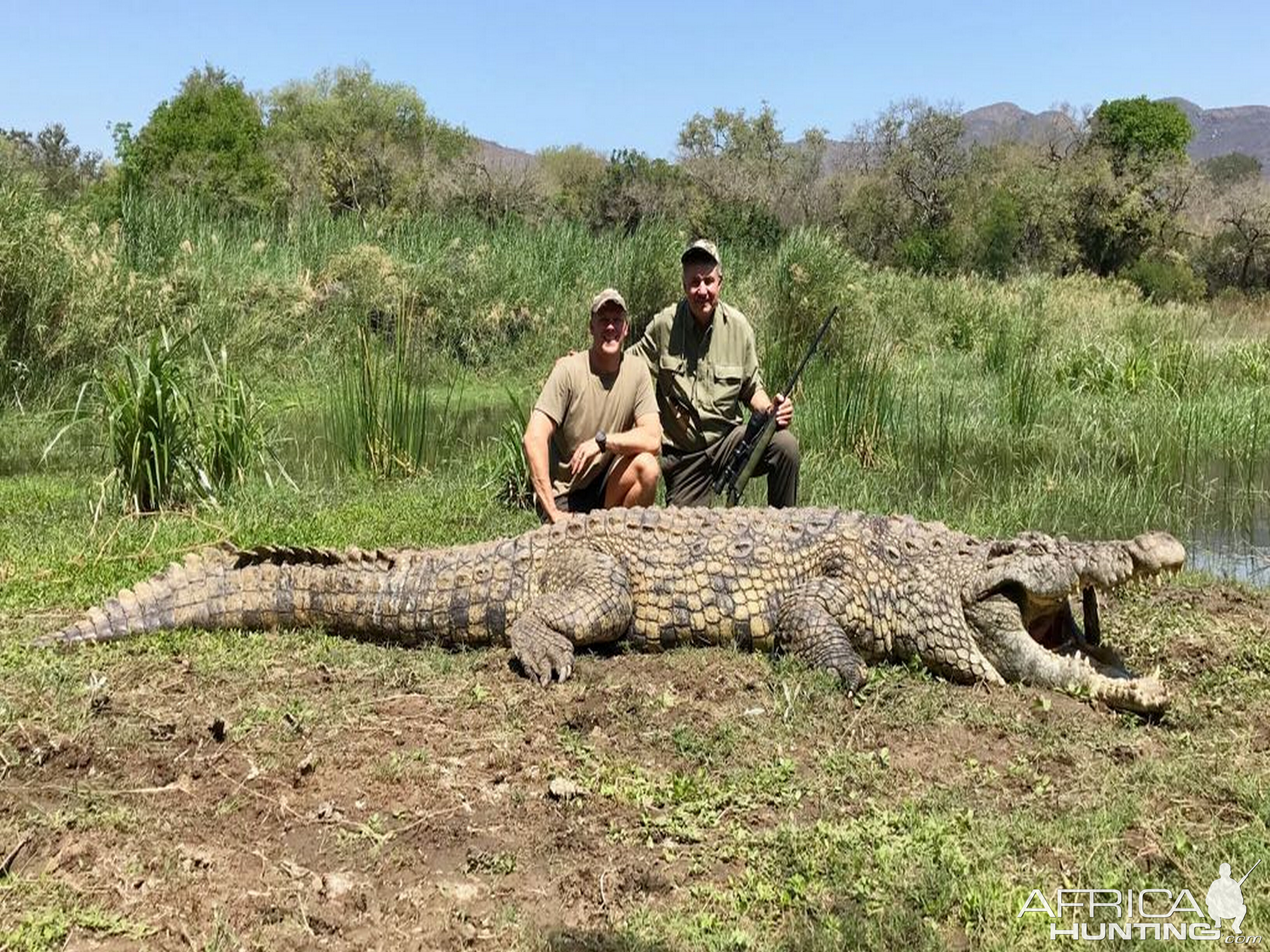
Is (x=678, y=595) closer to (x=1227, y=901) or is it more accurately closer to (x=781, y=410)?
(x=781, y=410)

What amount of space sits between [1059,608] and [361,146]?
32.1 meters

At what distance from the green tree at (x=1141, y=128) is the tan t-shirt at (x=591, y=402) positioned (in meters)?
33.7

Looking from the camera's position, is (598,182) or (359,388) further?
(598,182)

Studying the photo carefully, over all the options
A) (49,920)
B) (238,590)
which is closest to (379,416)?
(238,590)

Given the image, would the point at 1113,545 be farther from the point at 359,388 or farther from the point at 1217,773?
the point at 359,388

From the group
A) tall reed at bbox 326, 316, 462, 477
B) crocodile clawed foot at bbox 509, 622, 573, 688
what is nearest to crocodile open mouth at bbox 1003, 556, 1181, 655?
crocodile clawed foot at bbox 509, 622, 573, 688

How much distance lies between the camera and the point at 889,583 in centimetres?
427

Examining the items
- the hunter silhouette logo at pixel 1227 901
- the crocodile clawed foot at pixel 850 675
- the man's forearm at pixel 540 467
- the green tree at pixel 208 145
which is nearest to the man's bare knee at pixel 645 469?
the man's forearm at pixel 540 467

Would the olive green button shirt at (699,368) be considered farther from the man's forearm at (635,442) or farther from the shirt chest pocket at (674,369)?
the man's forearm at (635,442)

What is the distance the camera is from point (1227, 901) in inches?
102

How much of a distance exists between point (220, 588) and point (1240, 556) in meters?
5.85

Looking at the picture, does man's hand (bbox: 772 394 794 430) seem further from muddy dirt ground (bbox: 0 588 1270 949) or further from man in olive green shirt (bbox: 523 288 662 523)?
muddy dirt ground (bbox: 0 588 1270 949)

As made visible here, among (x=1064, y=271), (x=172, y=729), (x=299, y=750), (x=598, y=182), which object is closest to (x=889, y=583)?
(x=299, y=750)

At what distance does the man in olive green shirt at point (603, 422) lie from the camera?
525 cm
